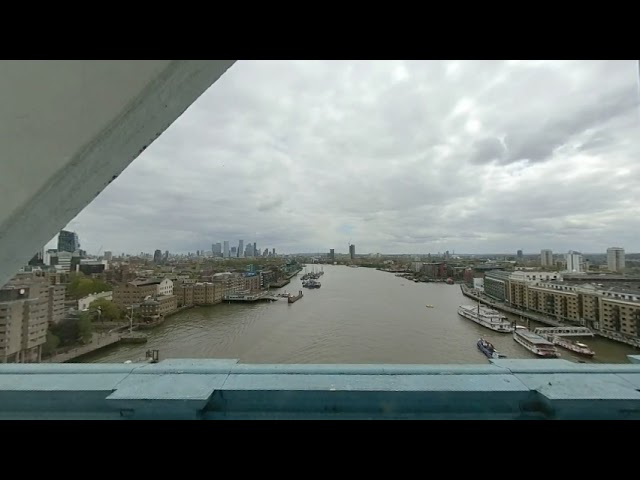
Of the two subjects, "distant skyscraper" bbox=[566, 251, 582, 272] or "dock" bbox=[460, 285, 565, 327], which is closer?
"dock" bbox=[460, 285, 565, 327]

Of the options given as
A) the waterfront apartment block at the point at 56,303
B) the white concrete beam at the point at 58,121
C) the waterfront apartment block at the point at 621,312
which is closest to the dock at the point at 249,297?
the waterfront apartment block at the point at 56,303

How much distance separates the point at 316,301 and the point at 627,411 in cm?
376

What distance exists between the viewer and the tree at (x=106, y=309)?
198 cm

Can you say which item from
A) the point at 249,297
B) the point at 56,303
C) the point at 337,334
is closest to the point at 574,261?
the point at 337,334

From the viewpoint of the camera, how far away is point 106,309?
2.05 metres

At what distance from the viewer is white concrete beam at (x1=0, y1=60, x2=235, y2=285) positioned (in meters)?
0.63

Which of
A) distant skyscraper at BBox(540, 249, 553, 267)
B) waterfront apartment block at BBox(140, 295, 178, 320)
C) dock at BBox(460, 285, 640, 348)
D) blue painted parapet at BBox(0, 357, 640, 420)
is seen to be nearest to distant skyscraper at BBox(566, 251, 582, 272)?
distant skyscraper at BBox(540, 249, 553, 267)

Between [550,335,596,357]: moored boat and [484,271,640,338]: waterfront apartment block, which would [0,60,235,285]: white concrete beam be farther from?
[484,271,640,338]: waterfront apartment block

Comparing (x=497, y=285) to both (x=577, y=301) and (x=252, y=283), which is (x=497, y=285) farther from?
(x=252, y=283)

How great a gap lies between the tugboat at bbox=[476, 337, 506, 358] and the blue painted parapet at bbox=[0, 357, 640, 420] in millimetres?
1046
